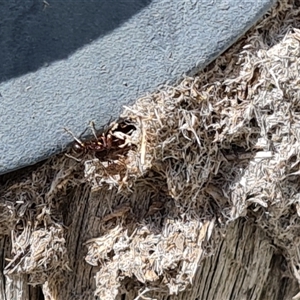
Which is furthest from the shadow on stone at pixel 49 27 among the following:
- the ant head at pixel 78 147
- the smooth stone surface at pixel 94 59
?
the ant head at pixel 78 147

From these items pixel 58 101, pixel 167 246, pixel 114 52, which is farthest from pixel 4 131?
pixel 167 246

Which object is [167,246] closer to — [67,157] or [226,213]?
[226,213]

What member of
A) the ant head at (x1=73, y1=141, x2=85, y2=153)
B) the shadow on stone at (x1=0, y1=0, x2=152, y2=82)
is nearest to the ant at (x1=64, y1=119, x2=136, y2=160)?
the ant head at (x1=73, y1=141, x2=85, y2=153)

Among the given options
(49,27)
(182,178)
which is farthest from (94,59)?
(182,178)

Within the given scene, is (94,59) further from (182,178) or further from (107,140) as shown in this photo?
(182,178)

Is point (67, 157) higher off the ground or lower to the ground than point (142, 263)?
higher

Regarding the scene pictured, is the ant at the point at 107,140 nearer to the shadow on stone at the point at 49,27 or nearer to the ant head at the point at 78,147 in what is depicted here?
the ant head at the point at 78,147
